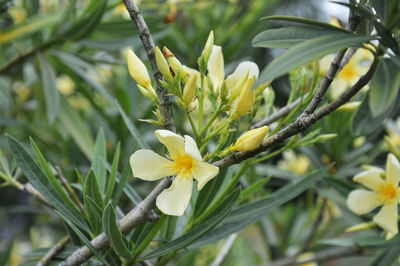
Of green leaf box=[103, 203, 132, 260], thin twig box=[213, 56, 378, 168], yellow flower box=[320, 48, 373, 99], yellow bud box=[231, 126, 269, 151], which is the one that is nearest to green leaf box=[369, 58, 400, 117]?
thin twig box=[213, 56, 378, 168]

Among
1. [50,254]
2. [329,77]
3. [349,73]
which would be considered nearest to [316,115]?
[329,77]

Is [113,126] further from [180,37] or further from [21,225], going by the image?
[21,225]

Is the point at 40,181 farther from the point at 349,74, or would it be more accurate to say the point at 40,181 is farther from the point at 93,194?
the point at 349,74

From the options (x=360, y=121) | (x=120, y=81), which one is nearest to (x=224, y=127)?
(x=360, y=121)

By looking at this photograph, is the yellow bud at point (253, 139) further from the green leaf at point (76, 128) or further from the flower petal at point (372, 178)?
the green leaf at point (76, 128)

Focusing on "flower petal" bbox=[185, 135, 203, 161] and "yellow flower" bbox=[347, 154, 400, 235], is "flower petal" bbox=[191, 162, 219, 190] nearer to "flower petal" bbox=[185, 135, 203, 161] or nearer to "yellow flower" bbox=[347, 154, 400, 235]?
"flower petal" bbox=[185, 135, 203, 161]

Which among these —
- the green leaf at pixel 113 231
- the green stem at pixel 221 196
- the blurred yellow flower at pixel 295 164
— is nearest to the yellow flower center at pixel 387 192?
the green stem at pixel 221 196
